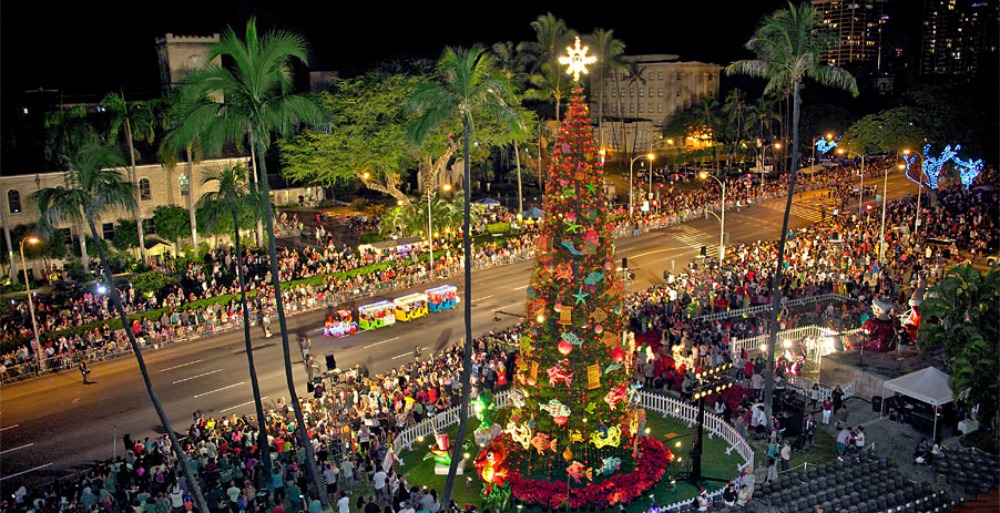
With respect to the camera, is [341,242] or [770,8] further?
[770,8]

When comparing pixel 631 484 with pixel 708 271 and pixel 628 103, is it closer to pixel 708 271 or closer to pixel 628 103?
pixel 708 271

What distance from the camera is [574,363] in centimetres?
2091

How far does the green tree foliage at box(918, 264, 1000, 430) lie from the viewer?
21.8 meters

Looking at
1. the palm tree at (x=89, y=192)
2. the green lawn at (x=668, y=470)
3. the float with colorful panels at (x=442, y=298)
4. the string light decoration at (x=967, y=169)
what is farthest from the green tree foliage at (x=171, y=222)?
the string light decoration at (x=967, y=169)

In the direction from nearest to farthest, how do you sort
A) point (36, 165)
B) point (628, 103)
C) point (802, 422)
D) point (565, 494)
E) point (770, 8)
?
1. point (565, 494)
2. point (802, 422)
3. point (36, 165)
4. point (628, 103)
5. point (770, 8)

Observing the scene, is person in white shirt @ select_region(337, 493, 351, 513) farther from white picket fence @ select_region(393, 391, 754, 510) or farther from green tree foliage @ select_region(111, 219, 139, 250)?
green tree foliage @ select_region(111, 219, 139, 250)

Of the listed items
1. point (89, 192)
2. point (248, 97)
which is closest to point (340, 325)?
point (89, 192)

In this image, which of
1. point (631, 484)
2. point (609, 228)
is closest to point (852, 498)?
point (631, 484)

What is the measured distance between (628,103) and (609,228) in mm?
85987

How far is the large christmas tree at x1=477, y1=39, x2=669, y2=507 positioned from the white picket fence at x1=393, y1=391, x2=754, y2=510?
10.8 ft

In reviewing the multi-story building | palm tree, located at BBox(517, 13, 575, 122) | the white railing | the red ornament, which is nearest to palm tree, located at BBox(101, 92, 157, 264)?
the white railing

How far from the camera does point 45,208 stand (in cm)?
2019

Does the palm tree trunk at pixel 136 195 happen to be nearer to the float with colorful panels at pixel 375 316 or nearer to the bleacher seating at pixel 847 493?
the float with colorful panels at pixel 375 316

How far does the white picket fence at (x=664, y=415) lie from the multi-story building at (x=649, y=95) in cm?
6938
